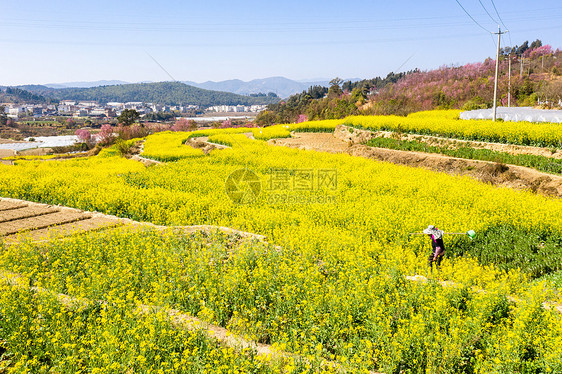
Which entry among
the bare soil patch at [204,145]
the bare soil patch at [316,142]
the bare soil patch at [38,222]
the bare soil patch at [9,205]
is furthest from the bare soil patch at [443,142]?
the bare soil patch at [9,205]

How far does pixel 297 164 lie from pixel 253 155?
13.9ft

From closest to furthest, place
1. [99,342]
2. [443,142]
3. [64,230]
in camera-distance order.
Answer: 1. [99,342]
2. [64,230]
3. [443,142]

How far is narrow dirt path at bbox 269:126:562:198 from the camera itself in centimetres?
1485

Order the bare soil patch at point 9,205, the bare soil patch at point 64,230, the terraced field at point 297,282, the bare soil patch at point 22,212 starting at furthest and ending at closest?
the bare soil patch at point 9,205
the bare soil patch at point 22,212
the bare soil patch at point 64,230
the terraced field at point 297,282

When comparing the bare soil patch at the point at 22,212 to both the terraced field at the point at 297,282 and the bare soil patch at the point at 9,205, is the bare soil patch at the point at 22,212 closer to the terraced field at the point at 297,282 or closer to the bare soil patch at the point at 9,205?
the terraced field at the point at 297,282

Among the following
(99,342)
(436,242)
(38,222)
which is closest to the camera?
(99,342)

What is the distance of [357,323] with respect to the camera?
5656 millimetres

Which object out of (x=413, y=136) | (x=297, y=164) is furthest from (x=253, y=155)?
(x=413, y=136)

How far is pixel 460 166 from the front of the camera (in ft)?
60.5

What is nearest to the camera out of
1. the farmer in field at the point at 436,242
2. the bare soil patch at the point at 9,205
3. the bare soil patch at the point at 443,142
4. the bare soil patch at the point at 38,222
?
the farmer in field at the point at 436,242

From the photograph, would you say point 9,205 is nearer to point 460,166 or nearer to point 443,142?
point 460,166

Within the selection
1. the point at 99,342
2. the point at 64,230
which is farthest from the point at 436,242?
the point at 64,230

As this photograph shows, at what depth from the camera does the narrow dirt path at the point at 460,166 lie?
48.7ft

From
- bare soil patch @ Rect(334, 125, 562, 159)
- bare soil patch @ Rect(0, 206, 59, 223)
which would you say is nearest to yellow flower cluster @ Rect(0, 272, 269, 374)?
bare soil patch @ Rect(0, 206, 59, 223)
